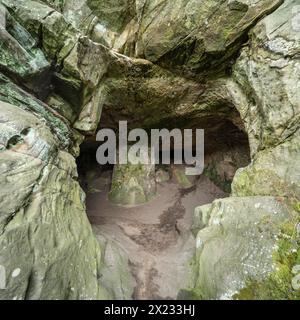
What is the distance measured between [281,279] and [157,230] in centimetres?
416

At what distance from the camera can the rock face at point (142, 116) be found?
369cm

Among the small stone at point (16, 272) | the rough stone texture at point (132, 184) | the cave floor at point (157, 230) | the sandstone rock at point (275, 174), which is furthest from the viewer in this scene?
the rough stone texture at point (132, 184)

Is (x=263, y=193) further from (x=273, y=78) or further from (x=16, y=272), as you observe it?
(x=16, y=272)

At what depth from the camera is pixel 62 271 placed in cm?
372

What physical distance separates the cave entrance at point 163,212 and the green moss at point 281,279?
1.50 meters

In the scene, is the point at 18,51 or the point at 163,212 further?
the point at 163,212

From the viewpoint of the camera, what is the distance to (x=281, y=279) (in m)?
3.47

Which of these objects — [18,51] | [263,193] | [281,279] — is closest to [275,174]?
[263,193]

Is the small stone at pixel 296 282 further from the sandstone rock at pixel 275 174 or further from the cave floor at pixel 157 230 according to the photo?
the cave floor at pixel 157 230

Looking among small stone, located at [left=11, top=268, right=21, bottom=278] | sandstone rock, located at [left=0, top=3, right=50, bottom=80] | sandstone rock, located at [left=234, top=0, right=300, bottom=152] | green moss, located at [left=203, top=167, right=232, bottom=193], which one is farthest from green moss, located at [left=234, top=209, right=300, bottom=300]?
sandstone rock, located at [left=0, top=3, right=50, bottom=80]

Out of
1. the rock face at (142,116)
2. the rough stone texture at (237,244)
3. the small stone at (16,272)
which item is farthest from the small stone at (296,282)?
the small stone at (16,272)

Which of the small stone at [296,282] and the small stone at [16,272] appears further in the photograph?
the small stone at [296,282]
